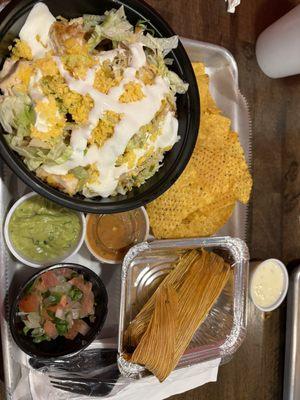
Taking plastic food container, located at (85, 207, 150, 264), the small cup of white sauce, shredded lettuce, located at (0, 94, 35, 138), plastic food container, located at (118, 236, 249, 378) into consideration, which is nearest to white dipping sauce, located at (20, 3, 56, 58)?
shredded lettuce, located at (0, 94, 35, 138)

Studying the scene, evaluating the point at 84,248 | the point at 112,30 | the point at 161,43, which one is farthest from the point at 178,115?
the point at 84,248

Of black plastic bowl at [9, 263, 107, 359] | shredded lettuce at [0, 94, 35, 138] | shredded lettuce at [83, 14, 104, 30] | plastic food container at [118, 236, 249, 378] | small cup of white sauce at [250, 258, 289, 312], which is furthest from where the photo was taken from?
small cup of white sauce at [250, 258, 289, 312]

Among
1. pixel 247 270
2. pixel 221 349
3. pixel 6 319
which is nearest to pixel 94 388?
pixel 6 319

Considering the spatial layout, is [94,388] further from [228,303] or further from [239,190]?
[239,190]

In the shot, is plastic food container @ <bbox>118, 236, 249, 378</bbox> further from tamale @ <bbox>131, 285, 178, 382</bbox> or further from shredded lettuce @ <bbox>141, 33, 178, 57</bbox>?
shredded lettuce @ <bbox>141, 33, 178, 57</bbox>

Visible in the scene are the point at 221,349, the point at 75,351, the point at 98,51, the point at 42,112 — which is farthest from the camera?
the point at 221,349

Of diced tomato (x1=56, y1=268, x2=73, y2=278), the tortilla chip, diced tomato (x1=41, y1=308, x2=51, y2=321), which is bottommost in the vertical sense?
diced tomato (x1=41, y1=308, x2=51, y2=321)
